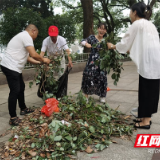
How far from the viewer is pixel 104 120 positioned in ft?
9.93

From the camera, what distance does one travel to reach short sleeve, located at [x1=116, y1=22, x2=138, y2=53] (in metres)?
2.79

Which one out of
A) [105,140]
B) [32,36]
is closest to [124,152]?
[105,140]

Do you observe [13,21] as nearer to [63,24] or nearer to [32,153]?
[63,24]

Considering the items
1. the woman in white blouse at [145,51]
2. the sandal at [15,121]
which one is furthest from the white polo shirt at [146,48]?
the sandal at [15,121]

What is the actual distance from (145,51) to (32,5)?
15.9 meters

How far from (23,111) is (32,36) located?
5.06 feet

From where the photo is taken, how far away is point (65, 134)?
2557 millimetres

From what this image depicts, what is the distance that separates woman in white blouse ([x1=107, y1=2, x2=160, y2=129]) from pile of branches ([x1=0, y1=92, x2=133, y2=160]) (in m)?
0.55

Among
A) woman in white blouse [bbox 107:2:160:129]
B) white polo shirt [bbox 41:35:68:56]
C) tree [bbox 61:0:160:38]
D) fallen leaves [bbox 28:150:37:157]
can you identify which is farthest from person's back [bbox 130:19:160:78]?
tree [bbox 61:0:160:38]

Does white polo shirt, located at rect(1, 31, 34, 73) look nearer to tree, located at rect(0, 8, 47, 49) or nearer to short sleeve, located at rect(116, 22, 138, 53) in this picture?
short sleeve, located at rect(116, 22, 138, 53)

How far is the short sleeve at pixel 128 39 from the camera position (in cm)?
279

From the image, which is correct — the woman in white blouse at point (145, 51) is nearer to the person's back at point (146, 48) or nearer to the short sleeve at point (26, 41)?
the person's back at point (146, 48)

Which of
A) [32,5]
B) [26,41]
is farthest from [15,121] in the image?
[32,5]

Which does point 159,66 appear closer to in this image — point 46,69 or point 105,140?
point 105,140
